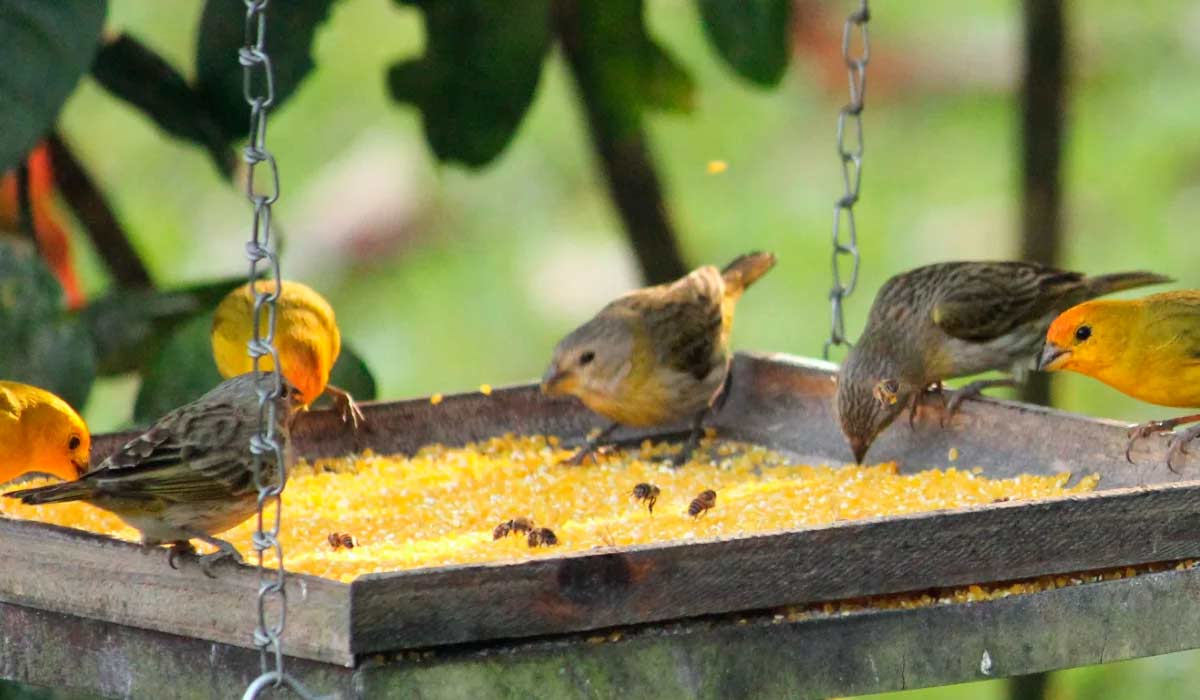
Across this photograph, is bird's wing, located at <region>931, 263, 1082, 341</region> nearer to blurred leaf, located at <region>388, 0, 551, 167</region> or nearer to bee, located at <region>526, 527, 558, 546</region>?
blurred leaf, located at <region>388, 0, 551, 167</region>

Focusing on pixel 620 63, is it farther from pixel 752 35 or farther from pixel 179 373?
pixel 179 373

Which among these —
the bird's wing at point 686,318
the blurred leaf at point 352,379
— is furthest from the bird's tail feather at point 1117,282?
the blurred leaf at point 352,379

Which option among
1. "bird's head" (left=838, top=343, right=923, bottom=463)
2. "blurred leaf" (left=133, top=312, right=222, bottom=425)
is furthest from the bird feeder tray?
"blurred leaf" (left=133, top=312, right=222, bottom=425)

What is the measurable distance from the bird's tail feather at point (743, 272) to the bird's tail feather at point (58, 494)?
8.67 ft

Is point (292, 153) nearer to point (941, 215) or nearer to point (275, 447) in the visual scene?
point (941, 215)

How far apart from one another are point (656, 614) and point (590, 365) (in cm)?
197

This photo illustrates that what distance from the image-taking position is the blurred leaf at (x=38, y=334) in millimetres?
5402

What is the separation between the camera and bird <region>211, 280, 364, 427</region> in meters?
4.83

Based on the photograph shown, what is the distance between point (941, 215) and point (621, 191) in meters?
3.95

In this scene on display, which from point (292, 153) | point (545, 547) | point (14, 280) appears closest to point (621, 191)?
point (14, 280)

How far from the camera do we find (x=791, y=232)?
977 centimetres

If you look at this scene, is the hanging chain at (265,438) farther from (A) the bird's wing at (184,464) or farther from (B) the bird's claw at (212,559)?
(A) the bird's wing at (184,464)

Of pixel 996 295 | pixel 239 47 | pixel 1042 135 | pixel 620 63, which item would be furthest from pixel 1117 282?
pixel 239 47

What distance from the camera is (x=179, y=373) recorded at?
5.38 metres
